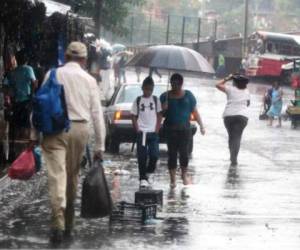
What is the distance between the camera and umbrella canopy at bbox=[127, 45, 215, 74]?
615 inches

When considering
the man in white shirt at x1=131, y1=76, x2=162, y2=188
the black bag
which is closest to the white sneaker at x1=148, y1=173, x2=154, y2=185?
the man in white shirt at x1=131, y1=76, x2=162, y2=188

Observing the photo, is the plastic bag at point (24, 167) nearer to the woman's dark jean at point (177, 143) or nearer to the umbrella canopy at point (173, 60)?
the woman's dark jean at point (177, 143)

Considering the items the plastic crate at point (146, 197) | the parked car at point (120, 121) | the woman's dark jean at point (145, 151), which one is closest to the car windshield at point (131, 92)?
the parked car at point (120, 121)

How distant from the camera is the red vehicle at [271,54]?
55.0 meters

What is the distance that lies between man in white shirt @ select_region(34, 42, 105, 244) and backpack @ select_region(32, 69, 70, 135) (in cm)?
12

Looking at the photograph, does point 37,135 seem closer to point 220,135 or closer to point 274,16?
point 220,135

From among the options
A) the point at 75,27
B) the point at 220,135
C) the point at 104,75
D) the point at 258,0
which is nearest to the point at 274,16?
the point at 258,0

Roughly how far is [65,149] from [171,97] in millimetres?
5017

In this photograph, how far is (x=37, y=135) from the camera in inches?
382

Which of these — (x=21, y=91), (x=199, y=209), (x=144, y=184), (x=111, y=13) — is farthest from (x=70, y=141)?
(x=111, y=13)

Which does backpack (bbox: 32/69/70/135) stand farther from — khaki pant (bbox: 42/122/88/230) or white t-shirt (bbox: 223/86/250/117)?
white t-shirt (bbox: 223/86/250/117)

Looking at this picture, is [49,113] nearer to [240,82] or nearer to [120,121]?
[240,82]

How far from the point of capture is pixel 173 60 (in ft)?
51.7

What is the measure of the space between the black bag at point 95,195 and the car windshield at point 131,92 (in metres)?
11.1
